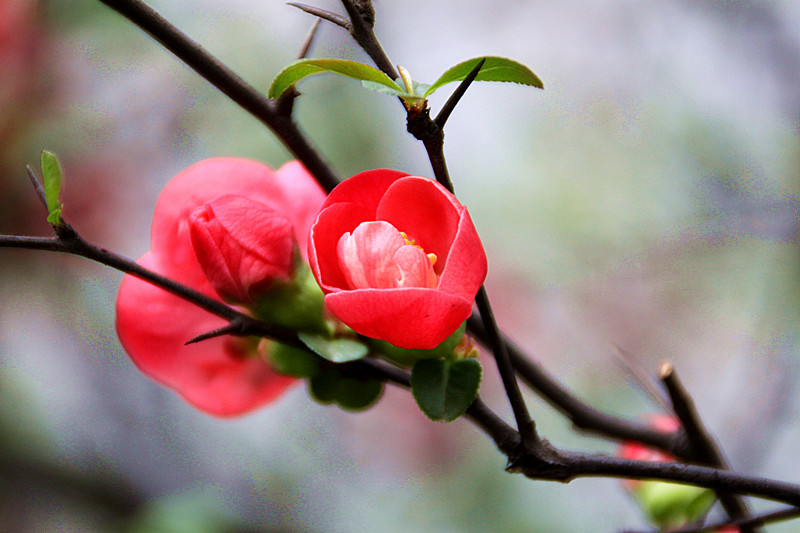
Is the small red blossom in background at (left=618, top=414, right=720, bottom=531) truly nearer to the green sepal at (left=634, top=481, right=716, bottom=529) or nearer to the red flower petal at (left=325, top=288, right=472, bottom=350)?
the green sepal at (left=634, top=481, right=716, bottom=529)

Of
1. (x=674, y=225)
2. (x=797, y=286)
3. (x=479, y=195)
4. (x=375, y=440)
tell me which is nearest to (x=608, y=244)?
(x=674, y=225)

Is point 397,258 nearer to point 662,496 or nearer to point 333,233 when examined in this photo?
point 333,233

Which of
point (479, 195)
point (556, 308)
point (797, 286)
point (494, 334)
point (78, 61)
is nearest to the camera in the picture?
point (494, 334)

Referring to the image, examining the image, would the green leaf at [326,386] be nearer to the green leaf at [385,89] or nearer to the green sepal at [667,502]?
the green leaf at [385,89]

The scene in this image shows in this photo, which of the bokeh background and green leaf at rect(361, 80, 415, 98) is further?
the bokeh background

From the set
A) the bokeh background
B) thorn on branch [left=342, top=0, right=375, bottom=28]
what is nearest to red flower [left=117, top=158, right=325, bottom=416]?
thorn on branch [left=342, top=0, right=375, bottom=28]

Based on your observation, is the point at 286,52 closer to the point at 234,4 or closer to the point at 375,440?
the point at 234,4

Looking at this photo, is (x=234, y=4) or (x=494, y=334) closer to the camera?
(x=494, y=334)

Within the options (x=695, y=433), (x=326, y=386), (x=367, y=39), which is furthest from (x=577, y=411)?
(x=367, y=39)
